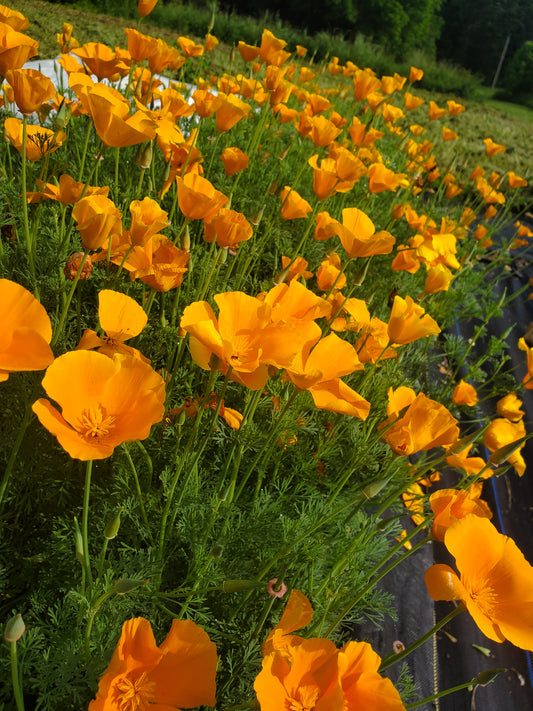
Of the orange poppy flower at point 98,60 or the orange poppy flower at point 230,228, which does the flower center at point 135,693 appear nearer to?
the orange poppy flower at point 230,228

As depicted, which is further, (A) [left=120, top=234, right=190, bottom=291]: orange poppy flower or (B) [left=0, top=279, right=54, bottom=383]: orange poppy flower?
(A) [left=120, top=234, right=190, bottom=291]: orange poppy flower

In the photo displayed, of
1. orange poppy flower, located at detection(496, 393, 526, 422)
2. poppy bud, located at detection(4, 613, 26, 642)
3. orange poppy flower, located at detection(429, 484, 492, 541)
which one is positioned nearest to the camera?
poppy bud, located at detection(4, 613, 26, 642)

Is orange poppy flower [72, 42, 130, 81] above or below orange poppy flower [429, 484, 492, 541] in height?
above

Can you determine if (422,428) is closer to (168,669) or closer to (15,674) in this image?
(168,669)

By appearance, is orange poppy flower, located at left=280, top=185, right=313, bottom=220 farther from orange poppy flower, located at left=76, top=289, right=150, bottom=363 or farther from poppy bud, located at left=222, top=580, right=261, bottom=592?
poppy bud, located at left=222, top=580, right=261, bottom=592

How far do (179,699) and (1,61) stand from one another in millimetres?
1369

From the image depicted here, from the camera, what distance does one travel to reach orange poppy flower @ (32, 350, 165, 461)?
789mm

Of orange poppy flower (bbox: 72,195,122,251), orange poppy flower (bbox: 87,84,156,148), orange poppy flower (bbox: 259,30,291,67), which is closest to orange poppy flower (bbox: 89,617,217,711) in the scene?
orange poppy flower (bbox: 72,195,122,251)

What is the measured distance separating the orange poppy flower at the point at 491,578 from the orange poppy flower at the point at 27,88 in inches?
50.4

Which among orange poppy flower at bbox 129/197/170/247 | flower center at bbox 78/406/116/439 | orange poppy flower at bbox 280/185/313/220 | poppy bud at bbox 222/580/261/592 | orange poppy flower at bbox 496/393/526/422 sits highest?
orange poppy flower at bbox 129/197/170/247

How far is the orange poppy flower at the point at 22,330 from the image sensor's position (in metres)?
0.73

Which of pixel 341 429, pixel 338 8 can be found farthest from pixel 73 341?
pixel 338 8

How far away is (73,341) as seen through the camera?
1626 millimetres

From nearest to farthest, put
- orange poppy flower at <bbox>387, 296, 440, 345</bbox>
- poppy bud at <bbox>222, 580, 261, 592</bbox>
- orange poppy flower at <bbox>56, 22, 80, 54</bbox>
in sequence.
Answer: poppy bud at <bbox>222, 580, 261, 592</bbox> → orange poppy flower at <bbox>387, 296, 440, 345</bbox> → orange poppy flower at <bbox>56, 22, 80, 54</bbox>
